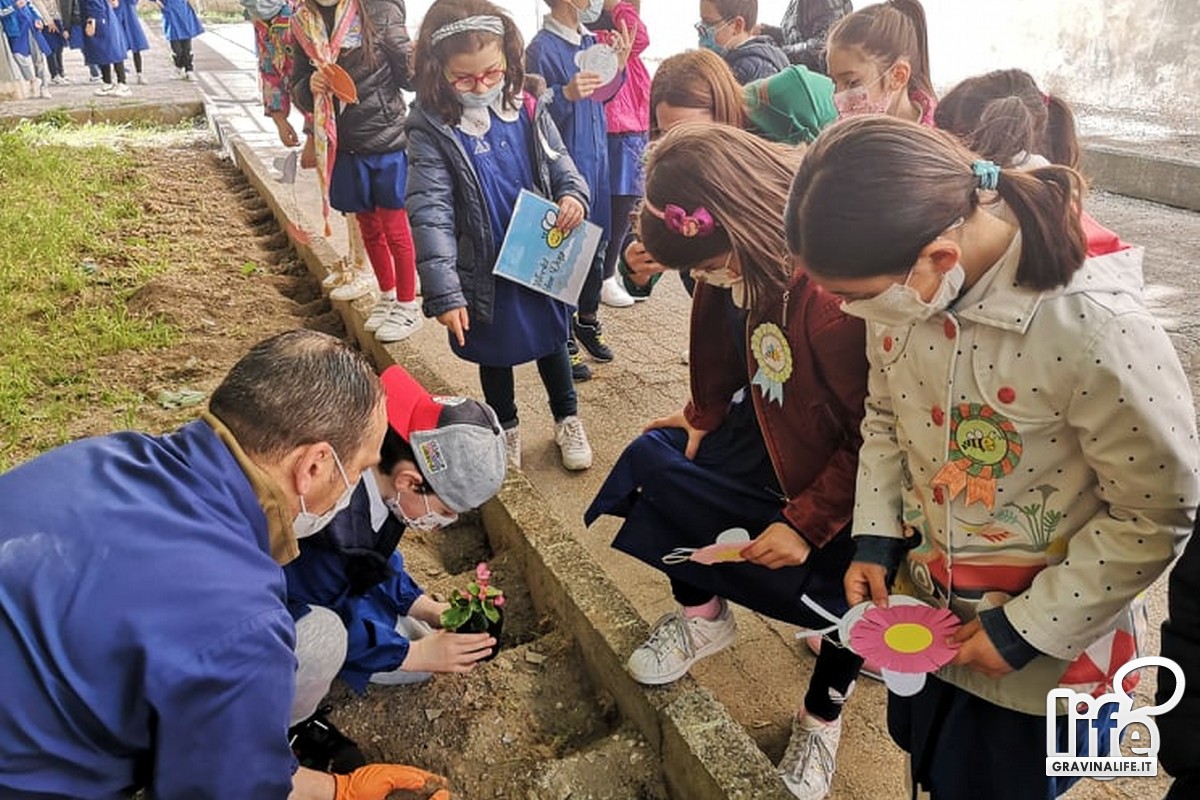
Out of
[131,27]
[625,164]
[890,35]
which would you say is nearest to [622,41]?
[625,164]

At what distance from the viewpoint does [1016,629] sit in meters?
1.26

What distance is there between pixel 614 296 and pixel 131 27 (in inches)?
441

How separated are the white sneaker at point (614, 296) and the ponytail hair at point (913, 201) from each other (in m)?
3.37

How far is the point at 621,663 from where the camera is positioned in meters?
1.93

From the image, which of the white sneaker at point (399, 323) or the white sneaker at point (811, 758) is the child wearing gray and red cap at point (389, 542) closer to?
the white sneaker at point (811, 758)

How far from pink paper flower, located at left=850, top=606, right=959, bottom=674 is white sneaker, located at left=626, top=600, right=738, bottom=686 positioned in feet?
1.82

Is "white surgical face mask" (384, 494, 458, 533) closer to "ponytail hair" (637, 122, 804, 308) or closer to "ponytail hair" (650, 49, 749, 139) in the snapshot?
"ponytail hair" (637, 122, 804, 308)

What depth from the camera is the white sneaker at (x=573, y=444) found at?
123 inches

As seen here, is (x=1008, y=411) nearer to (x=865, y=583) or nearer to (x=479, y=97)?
(x=865, y=583)

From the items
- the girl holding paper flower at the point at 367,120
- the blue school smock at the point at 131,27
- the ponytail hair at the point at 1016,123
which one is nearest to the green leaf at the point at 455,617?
the ponytail hair at the point at 1016,123

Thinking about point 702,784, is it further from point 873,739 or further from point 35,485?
point 35,485

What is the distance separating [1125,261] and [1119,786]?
1.25 metres

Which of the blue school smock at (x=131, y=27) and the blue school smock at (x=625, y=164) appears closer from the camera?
the blue school smock at (x=625, y=164)
